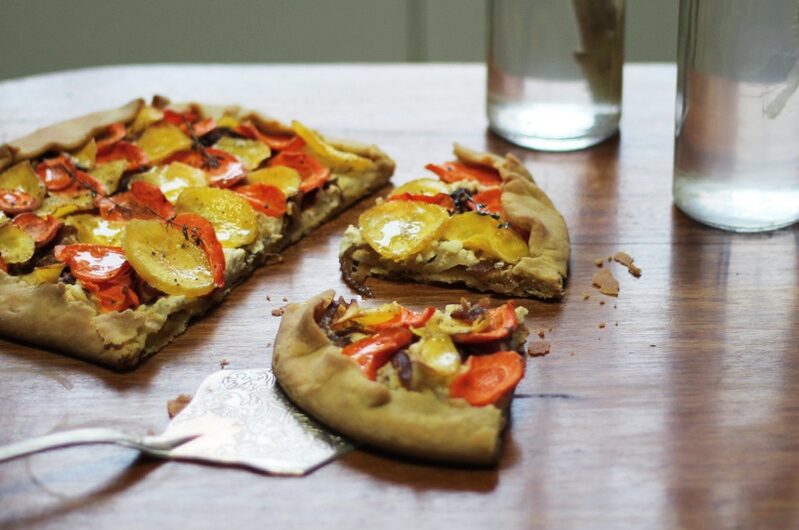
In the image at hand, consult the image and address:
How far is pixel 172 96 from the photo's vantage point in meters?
3.92

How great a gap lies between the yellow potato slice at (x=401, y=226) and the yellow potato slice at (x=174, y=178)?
49cm

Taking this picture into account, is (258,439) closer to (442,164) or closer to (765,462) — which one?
(765,462)

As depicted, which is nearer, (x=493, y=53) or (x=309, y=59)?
(x=493, y=53)

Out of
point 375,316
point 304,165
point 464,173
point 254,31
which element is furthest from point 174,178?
point 254,31

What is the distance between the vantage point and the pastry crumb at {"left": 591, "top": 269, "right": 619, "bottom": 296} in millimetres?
2617

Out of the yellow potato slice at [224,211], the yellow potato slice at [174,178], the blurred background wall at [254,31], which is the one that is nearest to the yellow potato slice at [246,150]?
the yellow potato slice at [174,178]

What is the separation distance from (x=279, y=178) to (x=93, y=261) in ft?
2.06

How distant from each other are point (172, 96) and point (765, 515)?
2.69 meters

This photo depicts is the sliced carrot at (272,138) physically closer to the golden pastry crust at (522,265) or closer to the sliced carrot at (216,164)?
the sliced carrot at (216,164)

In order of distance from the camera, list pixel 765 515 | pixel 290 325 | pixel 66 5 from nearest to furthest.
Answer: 1. pixel 765 515
2. pixel 290 325
3. pixel 66 5

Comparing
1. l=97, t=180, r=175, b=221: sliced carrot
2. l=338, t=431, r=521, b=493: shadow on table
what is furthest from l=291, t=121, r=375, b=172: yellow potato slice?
l=338, t=431, r=521, b=493: shadow on table

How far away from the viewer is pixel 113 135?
3266 millimetres

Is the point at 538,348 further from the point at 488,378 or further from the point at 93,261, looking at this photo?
the point at 93,261

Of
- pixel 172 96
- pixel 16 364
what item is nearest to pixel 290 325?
pixel 16 364
